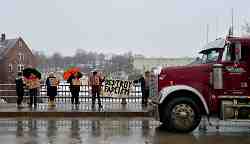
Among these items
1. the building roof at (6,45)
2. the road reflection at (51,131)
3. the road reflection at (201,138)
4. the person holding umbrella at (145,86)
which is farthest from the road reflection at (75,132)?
the building roof at (6,45)

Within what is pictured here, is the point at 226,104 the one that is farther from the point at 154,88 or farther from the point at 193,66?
the point at 154,88

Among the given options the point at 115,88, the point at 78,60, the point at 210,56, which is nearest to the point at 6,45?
the point at 78,60

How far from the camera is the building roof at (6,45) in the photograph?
284 ft

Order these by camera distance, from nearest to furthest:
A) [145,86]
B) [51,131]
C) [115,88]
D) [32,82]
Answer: [51,131], [32,82], [145,86], [115,88]

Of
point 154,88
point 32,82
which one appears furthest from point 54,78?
point 154,88

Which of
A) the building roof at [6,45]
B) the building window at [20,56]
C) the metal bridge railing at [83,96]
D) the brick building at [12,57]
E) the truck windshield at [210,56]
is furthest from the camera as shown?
the building window at [20,56]

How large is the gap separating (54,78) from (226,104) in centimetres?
873

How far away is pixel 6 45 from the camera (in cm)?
8881

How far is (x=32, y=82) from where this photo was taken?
60.0 ft

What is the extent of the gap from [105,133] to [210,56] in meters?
3.68

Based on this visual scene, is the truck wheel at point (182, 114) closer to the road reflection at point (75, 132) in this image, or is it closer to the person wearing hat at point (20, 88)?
the road reflection at point (75, 132)

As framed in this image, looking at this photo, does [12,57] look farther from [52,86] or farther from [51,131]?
[51,131]

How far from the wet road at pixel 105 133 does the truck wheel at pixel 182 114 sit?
297 millimetres

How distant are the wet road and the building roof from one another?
74528 millimetres
